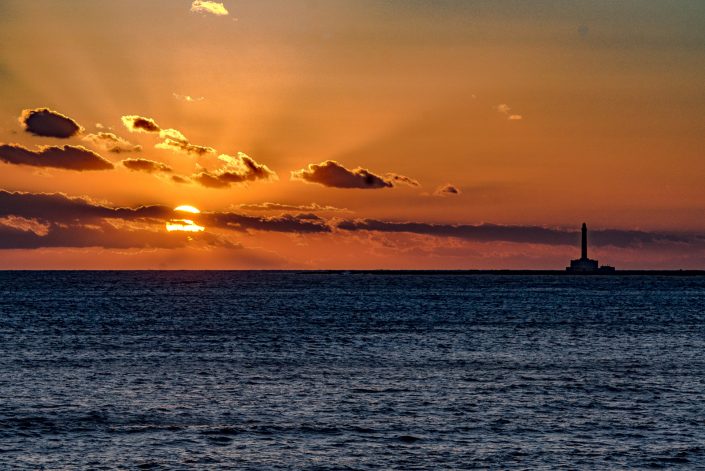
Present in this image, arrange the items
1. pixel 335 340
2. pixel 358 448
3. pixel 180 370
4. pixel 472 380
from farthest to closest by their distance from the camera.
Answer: pixel 335 340, pixel 180 370, pixel 472 380, pixel 358 448

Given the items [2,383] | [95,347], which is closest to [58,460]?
[2,383]

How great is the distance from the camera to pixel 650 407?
4388cm

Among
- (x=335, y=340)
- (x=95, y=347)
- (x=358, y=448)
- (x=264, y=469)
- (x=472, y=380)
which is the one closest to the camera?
(x=264, y=469)

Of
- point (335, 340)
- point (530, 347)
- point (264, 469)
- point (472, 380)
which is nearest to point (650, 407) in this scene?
point (472, 380)

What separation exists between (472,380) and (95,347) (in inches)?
1344

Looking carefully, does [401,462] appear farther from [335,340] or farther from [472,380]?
[335,340]

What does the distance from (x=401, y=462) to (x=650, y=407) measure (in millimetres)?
15995

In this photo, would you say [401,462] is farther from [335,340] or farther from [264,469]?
[335,340]

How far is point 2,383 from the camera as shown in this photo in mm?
51312

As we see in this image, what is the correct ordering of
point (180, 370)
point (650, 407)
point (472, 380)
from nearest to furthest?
1. point (650, 407)
2. point (472, 380)
3. point (180, 370)

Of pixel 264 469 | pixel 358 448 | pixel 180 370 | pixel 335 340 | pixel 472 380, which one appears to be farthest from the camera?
pixel 335 340

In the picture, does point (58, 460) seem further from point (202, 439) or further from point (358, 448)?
point (358, 448)

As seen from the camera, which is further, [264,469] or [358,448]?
[358,448]

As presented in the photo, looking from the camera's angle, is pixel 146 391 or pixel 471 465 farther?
pixel 146 391
